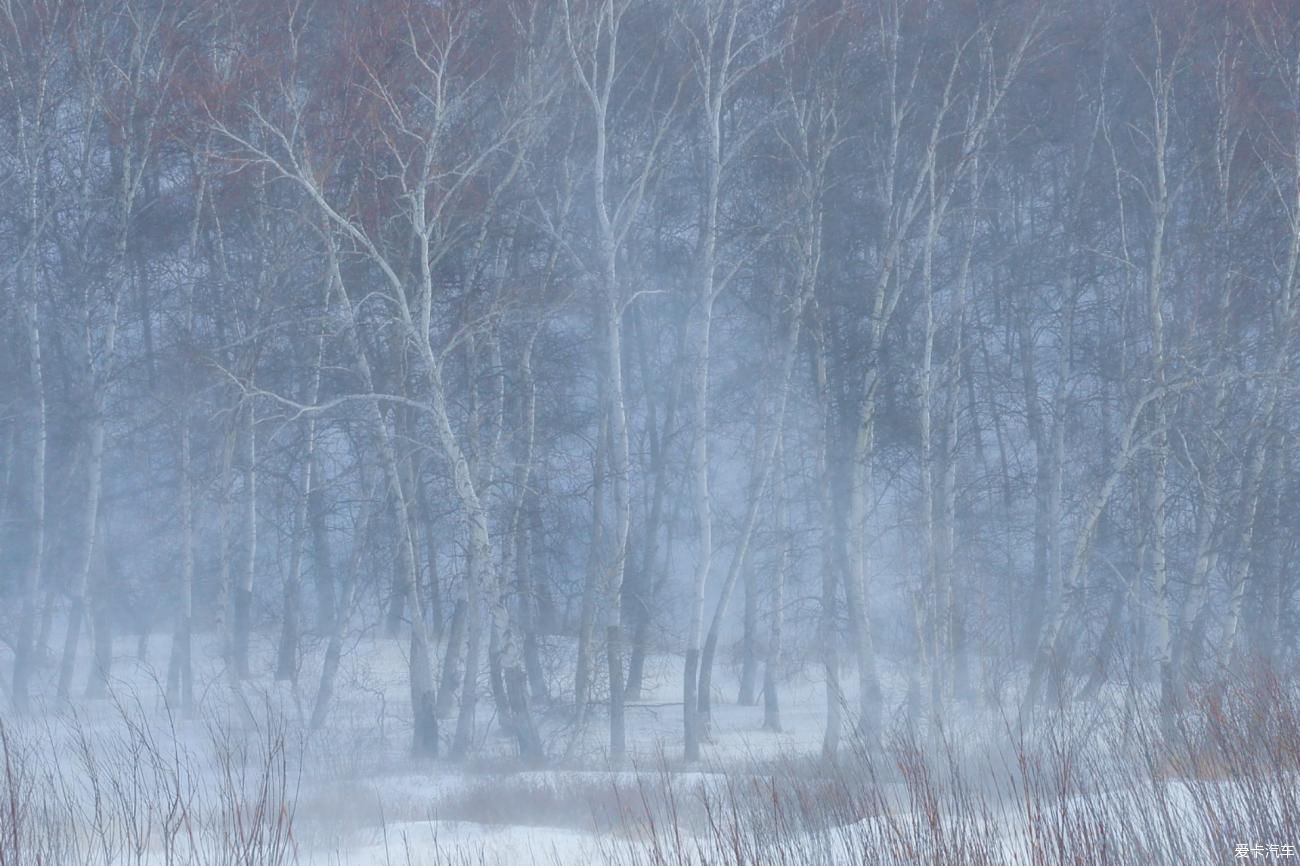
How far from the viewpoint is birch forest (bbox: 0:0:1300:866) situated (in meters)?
16.4

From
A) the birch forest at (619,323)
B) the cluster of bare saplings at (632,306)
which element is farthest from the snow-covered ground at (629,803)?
the cluster of bare saplings at (632,306)

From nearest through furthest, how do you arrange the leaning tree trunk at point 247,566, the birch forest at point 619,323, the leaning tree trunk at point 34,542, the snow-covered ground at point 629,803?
the snow-covered ground at point 629,803 → the birch forest at point 619,323 → the leaning tree trunk at point 34,542 → the leaning tree trunk at point 247,566

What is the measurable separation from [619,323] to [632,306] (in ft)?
14.7

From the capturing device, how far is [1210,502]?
14969 millimetres

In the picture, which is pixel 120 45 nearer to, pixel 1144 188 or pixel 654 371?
pixel 654 371

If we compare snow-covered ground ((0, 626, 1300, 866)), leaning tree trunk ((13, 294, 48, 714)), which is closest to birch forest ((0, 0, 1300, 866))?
leaning tree trunk ((13, 294, 48, 714))

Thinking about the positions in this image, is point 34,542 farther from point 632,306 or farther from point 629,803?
point 629,803

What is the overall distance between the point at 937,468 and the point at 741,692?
18.6 feet

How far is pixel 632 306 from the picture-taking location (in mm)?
22391

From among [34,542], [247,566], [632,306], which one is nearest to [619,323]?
[632,306]

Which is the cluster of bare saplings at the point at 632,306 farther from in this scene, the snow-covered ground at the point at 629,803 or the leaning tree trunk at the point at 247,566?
the snow-covered ground at the point at 629,803

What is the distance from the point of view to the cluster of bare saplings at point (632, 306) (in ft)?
54.0

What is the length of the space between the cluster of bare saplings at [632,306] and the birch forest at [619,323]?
0.10 metres

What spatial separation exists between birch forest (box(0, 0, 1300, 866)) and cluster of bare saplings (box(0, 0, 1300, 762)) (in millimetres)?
102
